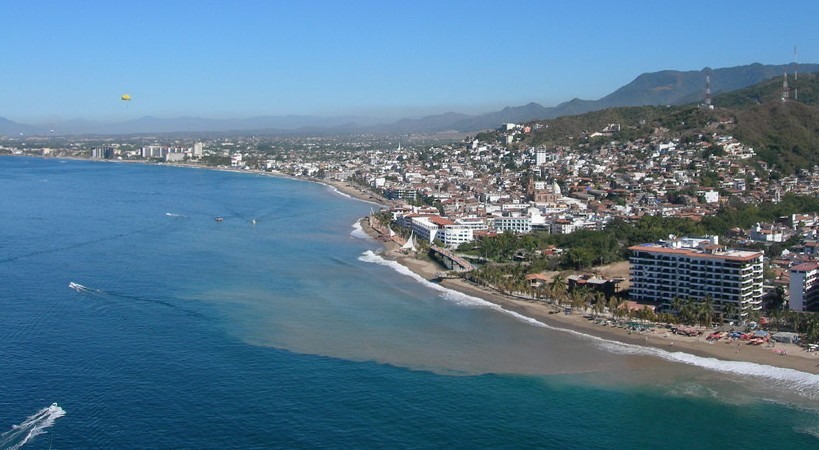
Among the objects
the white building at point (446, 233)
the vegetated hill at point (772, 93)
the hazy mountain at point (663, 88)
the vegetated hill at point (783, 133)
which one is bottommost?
the white building at point (446, 233)

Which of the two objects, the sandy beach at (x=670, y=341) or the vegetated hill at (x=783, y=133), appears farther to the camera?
the vegetated hill at (x=783, y=133)

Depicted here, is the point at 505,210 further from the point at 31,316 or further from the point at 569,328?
the point at 31,316

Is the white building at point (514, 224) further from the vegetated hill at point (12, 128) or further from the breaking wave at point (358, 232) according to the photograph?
the vegetated hill at point (12, 128)

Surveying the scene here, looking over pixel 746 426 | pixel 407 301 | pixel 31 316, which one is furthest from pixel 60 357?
pixel 746 426

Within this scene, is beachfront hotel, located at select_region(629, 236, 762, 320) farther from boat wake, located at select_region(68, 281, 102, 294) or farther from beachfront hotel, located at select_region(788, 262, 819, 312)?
boat wake, located at select_region(68, 281, 102, 294)

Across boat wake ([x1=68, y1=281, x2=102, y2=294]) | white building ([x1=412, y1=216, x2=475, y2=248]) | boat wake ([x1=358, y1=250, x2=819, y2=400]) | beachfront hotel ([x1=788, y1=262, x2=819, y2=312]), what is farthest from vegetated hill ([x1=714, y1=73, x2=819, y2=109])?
boat wake ([x1=68, y1=281, x2=102, y2=294])

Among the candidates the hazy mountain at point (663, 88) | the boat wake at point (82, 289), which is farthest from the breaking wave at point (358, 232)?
the hazy mountain at point (663, 88)

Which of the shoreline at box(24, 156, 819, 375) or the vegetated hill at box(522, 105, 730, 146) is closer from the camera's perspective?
the shoreline at box(24, 156, 819, 375)
